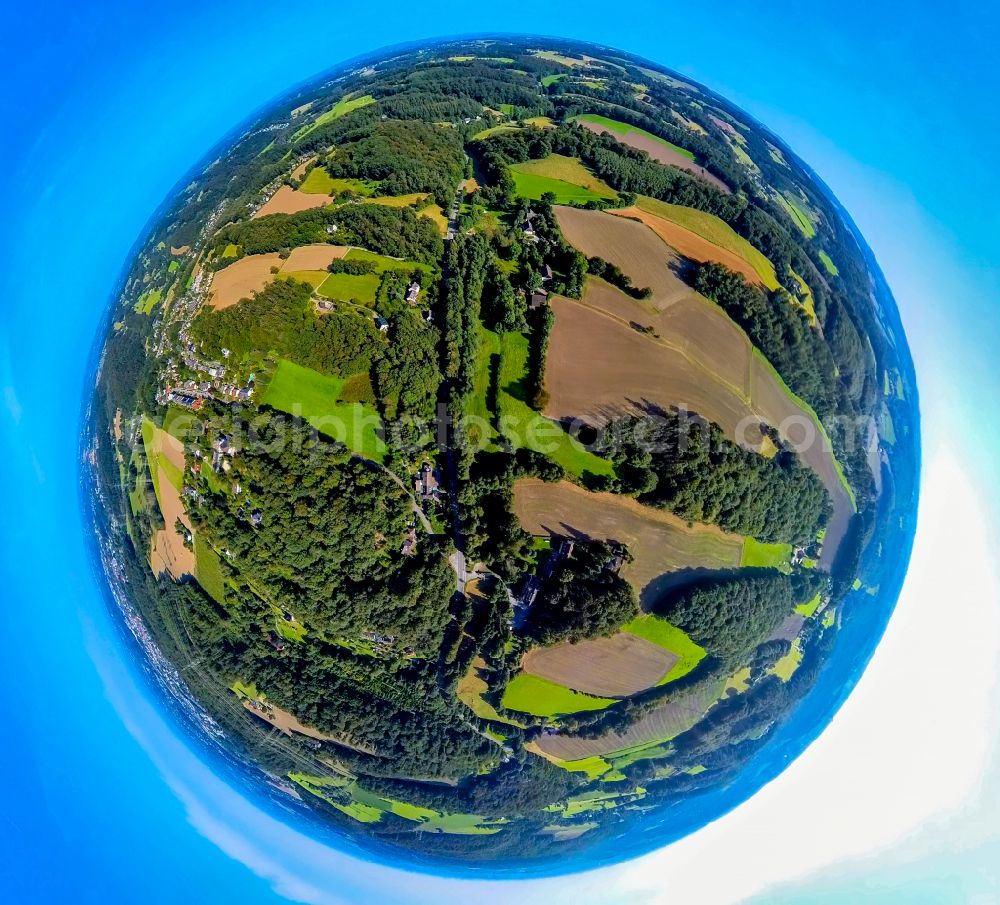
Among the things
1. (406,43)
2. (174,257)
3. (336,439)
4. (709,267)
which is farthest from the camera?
(406,43)

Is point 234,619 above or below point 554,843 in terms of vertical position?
above

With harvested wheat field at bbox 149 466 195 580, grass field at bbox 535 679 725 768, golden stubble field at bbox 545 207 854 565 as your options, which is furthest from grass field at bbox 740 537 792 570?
harvested wheat field at bbox 149 466 195 580

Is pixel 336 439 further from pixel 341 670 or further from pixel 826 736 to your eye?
pixel 826 736

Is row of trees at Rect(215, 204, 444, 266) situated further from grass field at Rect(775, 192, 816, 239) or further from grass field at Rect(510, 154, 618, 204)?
grass field at Rect(775, 192, 816, 239)

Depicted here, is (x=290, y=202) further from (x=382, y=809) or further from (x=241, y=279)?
(x=382, y=809)

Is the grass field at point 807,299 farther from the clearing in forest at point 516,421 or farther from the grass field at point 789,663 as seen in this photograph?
the grass field at point 789,663

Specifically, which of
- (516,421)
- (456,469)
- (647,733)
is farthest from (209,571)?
(647,733)

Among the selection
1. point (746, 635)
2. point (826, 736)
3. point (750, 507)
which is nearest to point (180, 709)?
point (746, 635)
